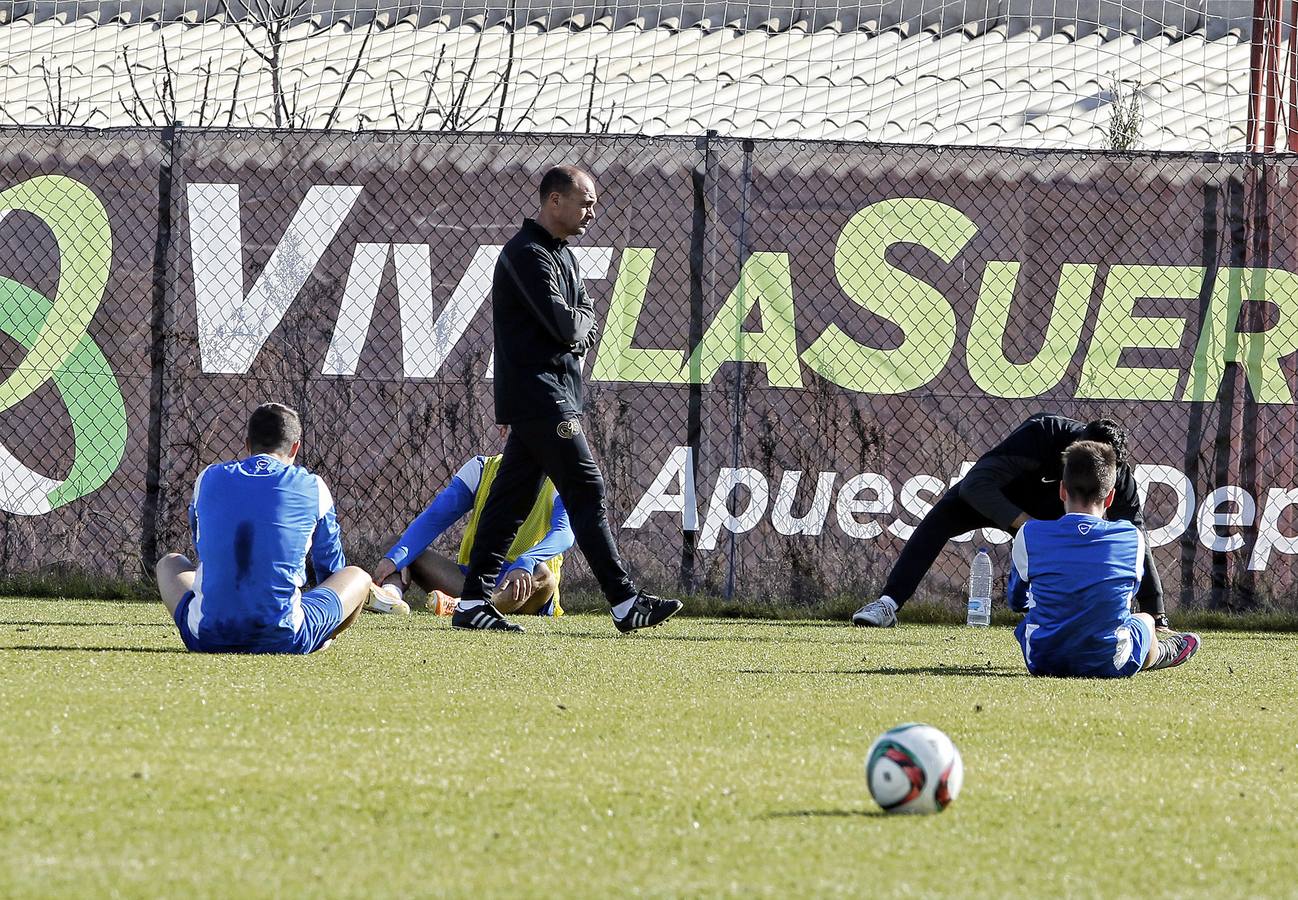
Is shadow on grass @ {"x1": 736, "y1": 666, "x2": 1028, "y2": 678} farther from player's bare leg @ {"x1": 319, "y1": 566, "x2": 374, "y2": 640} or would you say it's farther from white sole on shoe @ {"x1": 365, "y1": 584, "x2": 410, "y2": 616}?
white sole on shoe @ {"x1": 365, "y1": 584, "x2": 410, "y2": 616}

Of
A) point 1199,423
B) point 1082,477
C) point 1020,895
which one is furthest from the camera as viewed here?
point 1199,423

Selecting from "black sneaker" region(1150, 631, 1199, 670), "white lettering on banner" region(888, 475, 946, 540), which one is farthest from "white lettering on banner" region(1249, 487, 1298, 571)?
"black sneaker" region(1150, 631, 1199, 670)

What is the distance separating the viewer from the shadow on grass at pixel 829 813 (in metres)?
3.09

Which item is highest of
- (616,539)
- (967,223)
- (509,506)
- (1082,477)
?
(967,223)

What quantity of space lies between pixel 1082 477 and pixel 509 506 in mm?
Result: 2593

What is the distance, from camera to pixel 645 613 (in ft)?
22.9

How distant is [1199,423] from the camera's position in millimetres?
9023

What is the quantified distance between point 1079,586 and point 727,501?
3517mm

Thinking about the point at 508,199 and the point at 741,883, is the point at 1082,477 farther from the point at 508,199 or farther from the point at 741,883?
the point at 508,199

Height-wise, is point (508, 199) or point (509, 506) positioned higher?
point (508, 199)

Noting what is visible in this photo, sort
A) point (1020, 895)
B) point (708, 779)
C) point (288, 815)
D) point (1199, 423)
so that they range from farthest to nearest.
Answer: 1. point (1199, 423)
2. point (708, 779)
3. point (288, 815)
4. point (1020, 895)

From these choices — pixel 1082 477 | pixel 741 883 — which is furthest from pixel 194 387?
pixel 741 883

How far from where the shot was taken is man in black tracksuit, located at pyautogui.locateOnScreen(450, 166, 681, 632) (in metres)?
6.98

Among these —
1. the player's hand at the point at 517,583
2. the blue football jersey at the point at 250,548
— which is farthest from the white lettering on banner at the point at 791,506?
the blue football jersey at the point at 250,548
